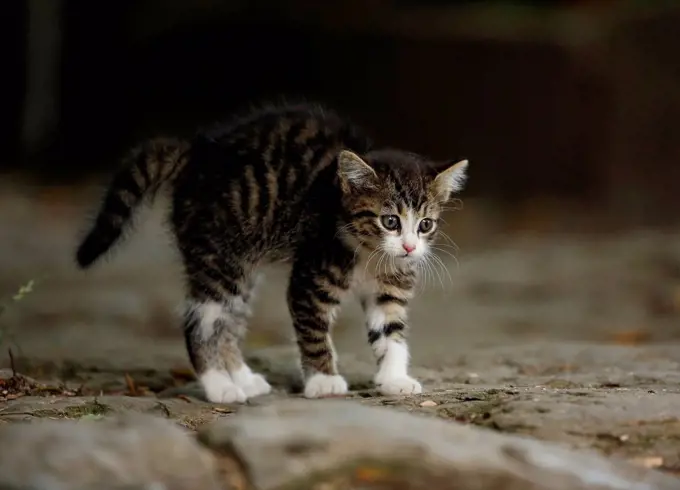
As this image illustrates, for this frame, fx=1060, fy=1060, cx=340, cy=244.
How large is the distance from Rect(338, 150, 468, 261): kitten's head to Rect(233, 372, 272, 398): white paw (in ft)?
2.74

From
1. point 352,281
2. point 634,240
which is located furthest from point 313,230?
point 634,240

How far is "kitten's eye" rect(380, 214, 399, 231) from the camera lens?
4270mm

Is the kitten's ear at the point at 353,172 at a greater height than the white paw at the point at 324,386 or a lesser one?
greater

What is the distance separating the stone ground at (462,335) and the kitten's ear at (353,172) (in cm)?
85

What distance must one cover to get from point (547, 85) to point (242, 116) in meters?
7.27

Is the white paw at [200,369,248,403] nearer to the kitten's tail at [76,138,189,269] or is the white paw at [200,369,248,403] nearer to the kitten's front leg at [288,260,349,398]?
the kitten's front leg at [288,260,349,398]

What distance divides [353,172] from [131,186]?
1.08 m

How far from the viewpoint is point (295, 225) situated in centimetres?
450

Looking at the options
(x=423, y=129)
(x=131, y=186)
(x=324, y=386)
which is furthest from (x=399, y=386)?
(x=423, y=129)

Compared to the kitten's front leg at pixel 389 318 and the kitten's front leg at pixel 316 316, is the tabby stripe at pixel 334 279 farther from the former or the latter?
the kitten's front leg at pixel 389 318

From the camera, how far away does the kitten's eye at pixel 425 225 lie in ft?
14.2

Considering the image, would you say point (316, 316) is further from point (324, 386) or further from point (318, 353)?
point (324, 386)

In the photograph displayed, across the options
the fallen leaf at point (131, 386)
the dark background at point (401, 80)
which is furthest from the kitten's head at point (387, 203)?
the dark background at point (401, 80)

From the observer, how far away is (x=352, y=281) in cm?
439
